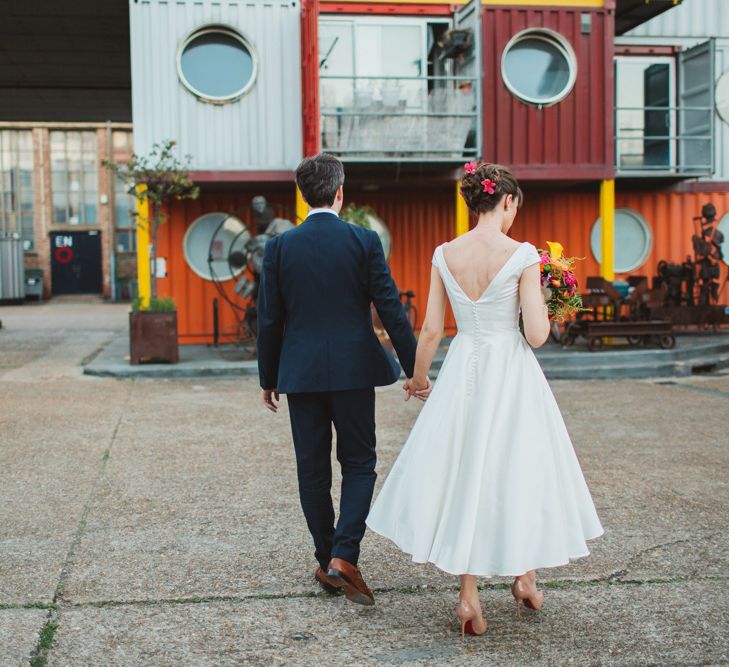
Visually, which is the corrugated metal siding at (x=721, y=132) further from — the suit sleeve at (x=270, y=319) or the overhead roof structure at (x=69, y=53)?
the suit sleeve at (x=270, y=319)

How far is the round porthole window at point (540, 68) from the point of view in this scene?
15188 millimetres

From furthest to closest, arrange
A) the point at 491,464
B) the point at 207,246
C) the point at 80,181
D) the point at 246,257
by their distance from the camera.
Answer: the point at 80,181, the point at 207,246, the point at 246,257, the point at 491,464

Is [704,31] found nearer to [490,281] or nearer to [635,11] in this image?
A: [635,11]

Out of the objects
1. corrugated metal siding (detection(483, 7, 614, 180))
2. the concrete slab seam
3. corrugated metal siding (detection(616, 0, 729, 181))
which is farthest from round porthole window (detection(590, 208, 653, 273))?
the concrete slab seam

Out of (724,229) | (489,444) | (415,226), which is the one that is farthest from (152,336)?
(724,229)

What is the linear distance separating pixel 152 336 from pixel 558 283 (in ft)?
32.2

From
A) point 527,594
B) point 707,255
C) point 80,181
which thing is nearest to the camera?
point 527,594

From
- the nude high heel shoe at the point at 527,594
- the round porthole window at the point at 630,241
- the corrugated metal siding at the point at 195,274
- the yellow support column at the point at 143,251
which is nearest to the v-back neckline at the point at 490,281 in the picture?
the nude high heel shoe at the point at 527,594

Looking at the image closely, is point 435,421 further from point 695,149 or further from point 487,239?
point 695,149

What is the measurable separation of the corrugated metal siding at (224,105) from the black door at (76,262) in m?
24.9

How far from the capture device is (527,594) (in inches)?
149

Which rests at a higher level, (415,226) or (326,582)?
(415,226)

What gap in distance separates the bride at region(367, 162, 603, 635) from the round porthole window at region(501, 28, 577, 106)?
12057 millimetres

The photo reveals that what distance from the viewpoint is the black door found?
38656 mm
